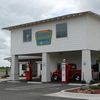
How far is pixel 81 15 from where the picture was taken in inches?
1297

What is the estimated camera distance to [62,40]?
113 feet

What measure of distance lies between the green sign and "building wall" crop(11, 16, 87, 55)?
413 mm

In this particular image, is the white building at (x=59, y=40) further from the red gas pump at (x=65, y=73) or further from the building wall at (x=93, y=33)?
the red gas pump at (x=65, y=73)

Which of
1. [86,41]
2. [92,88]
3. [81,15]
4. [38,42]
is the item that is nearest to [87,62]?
[86,41]

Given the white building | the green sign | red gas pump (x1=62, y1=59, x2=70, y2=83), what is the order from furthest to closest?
the green sign, red gas pump (x1=62, y1=59, x2=70, y2=83), the white building

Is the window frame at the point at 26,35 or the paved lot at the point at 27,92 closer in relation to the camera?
the paved lot at the point at 27,92

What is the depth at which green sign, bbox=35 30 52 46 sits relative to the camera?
1421 inches

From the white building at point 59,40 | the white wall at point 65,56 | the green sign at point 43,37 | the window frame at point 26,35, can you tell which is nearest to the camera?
the white building at point 59,40

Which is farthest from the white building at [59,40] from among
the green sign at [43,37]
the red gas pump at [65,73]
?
the red gas pump at [65,73]

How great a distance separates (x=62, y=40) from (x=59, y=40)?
0.47m

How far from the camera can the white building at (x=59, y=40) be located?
1287 inches

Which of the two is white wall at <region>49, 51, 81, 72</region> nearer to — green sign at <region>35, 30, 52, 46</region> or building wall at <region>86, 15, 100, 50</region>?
green sign at <region>35, 30, 52, 46</region>

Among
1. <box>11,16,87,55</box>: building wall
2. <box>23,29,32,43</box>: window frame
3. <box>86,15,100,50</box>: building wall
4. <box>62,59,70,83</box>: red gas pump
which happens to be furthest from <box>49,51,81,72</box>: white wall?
<box>62,59,70,83</box>: red gas pump

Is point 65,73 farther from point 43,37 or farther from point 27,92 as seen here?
point 27,92
